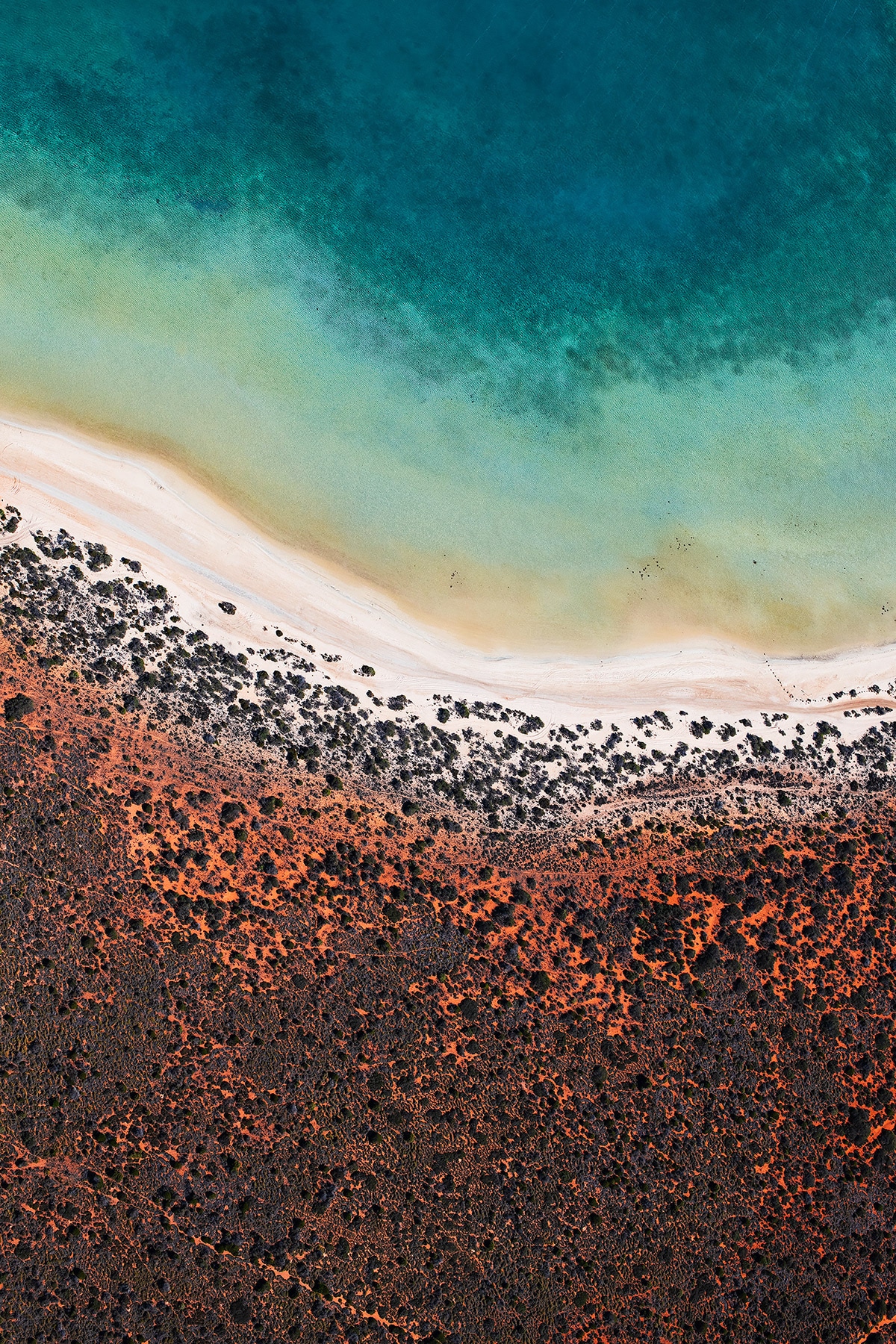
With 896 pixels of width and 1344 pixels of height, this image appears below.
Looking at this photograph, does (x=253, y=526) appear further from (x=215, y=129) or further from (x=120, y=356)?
(x=215, y=129)

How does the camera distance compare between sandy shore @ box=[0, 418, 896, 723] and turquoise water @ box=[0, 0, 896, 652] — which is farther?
turquoise water @ box=[0, 0, 896, 652]

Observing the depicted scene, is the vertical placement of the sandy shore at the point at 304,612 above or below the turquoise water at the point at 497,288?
below

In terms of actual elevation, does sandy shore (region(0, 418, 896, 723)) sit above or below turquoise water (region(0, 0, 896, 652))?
below

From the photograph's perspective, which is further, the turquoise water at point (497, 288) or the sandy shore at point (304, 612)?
the turquoise water at point (497, 288)

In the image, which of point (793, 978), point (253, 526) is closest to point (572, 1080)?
point (793, 978)

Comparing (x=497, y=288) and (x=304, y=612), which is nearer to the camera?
(x=304, y=612)
